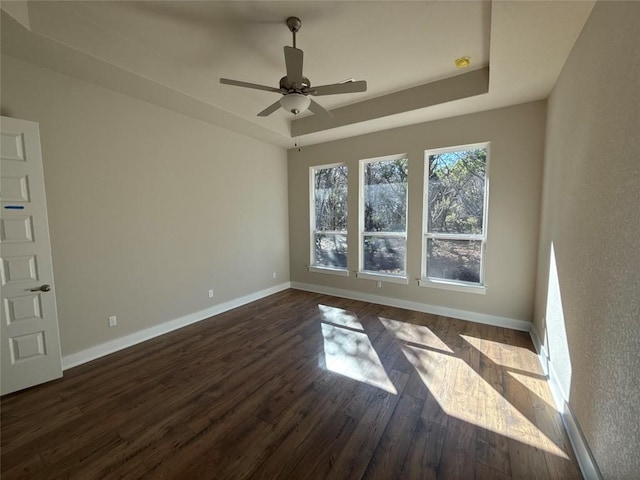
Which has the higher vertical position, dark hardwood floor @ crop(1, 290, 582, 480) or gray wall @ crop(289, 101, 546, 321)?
gray wall @ crop(289, 101, 546, 321)

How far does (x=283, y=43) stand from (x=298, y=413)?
10.7 ft

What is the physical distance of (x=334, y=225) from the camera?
5.00 m

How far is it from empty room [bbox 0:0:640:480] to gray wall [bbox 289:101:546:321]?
0.03 m

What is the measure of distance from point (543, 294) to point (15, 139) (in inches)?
205

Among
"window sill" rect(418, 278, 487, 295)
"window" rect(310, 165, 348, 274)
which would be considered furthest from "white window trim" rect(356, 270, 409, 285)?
"window" rect(310, 165, 348, 274)

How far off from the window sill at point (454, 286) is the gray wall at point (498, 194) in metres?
0.06

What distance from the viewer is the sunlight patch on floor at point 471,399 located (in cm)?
178

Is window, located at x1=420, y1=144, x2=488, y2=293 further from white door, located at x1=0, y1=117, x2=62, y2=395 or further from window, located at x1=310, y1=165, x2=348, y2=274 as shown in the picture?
white door, located at x1=0, y1=117, x2=62, y2=395

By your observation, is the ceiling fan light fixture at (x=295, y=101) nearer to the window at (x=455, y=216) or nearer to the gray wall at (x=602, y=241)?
the gray wall at (x=602, y=241)

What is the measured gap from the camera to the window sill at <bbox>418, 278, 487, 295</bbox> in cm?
360

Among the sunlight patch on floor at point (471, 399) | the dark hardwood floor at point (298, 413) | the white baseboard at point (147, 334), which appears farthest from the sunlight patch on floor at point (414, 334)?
the white baseboard at point (147, 334)

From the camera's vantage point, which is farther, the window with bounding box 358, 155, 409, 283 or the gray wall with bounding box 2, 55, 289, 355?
the window with bounding box 358, 155, 409, 283

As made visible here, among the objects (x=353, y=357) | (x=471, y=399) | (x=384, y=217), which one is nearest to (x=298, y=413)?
(x=353, y=357)

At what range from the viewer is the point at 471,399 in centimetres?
212
